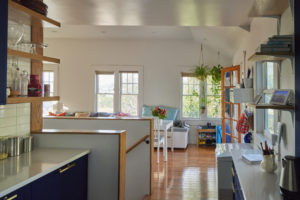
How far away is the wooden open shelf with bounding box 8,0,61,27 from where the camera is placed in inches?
81.2

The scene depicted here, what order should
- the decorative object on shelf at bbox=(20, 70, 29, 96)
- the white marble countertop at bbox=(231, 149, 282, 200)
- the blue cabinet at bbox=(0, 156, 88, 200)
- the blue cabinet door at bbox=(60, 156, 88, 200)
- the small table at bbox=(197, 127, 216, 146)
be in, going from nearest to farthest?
the white marble countertop at bbox=(231, 149, 282, 200) → the blue cabinet at bbox=(0, 156, 88, 200) → the blue cabinet door at bbox=(60, 156, 88, 200) → the decorative object on shelf at bbox=(20, 70, 29, 96) → the small table at bbox=(197, 127, 216, 146)

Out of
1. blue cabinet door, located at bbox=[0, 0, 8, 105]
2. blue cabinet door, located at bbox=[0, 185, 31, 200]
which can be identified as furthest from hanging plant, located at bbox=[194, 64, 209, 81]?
blue cabinet door, located at bbox=[0, 185, 31, 200]

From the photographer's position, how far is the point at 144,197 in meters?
3.81

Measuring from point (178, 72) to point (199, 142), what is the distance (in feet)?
7.01

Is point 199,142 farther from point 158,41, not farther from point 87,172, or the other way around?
point 87,172

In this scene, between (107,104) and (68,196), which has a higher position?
(107,104)

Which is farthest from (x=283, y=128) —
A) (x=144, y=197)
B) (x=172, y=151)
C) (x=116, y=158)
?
(x=172, y=151)

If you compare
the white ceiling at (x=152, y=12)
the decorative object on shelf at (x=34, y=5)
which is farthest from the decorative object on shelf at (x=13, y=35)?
the white ceiling at (x=152, y=12)

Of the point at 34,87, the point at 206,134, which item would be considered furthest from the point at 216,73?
the point at 34,87

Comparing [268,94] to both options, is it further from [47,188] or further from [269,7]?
[47,188]

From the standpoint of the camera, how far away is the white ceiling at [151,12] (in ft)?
9.32

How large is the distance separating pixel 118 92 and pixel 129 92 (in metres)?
0.33

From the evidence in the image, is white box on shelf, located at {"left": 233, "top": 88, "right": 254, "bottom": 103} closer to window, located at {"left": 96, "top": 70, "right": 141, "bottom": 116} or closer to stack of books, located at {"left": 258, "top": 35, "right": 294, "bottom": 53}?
stack of books, located at {"left": 258, "top": 35, "right": 294, "bottom": 53}

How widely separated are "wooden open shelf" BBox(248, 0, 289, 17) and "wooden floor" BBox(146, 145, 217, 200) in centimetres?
256
